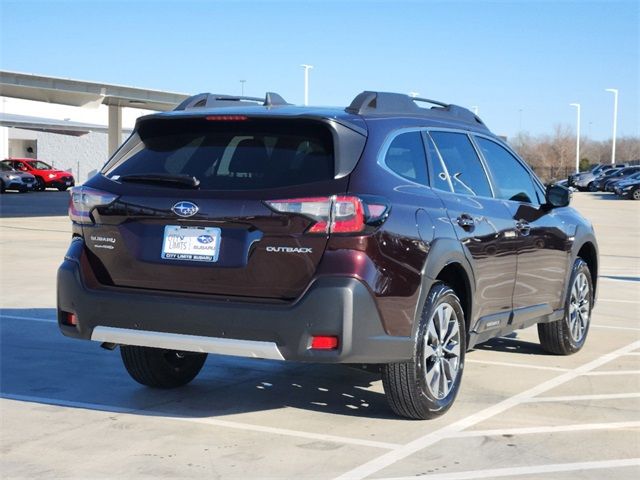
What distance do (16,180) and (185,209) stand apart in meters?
42.0

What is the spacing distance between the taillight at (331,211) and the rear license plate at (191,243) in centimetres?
42

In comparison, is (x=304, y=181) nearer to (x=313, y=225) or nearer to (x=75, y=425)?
(x=313, y=225)

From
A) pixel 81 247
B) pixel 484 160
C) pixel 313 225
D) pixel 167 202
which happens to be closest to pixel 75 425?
pixel 81 247

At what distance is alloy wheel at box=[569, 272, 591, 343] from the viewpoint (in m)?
8.47

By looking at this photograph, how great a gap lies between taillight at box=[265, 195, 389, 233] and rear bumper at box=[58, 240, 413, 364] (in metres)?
0.27

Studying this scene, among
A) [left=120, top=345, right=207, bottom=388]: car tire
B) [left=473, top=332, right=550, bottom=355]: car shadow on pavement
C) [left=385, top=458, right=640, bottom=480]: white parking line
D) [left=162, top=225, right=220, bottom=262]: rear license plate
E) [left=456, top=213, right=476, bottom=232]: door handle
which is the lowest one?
[left=473, top=332, right=550, bottom=355]: car shadow on pavement

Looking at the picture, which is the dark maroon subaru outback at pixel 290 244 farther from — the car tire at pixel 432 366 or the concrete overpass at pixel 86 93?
the concrete overpass at pixel 86 93

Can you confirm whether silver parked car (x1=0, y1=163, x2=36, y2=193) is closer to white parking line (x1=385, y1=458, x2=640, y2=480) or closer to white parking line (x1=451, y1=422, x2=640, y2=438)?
white parking line (x1=451, y1=422, x2=640, y2=438)

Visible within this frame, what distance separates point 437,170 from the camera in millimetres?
6430

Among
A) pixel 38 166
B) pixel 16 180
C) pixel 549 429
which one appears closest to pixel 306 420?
pixel 549 429

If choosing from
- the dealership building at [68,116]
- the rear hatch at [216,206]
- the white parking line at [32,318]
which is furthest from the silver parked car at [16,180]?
the rear hatch at [216,206]

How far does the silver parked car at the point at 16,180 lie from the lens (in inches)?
1786

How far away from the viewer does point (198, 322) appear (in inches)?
218

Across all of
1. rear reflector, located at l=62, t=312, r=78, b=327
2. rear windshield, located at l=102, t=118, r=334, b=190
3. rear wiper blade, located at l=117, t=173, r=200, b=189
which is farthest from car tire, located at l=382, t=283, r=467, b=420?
rear reflector, located at l=62, t=312, r=78, b=327
